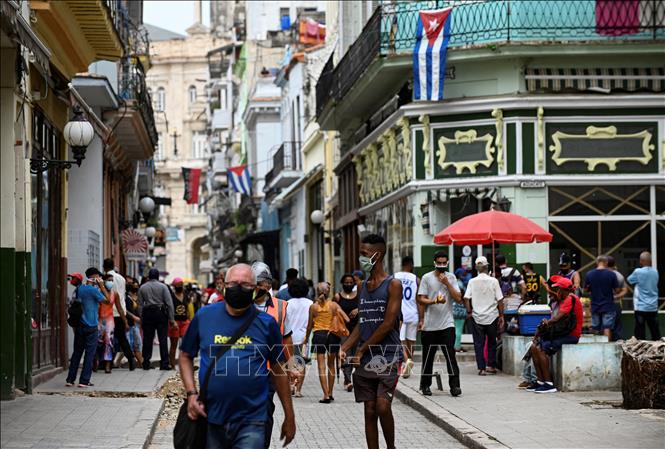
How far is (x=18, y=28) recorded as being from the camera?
12336mm

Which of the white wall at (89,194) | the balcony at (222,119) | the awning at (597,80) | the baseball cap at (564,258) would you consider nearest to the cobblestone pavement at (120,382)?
the white wall at (89,194)

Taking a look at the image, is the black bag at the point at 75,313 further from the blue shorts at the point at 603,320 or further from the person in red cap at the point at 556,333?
the blue shorts at the point at 603,320

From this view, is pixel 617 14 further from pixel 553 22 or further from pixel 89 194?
pixel 89 194

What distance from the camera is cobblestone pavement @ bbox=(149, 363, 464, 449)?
42.9 feet

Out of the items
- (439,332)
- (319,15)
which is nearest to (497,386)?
(439,332)

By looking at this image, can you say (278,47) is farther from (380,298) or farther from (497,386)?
(380,298)

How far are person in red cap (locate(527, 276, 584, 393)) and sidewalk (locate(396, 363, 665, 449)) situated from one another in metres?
0.37

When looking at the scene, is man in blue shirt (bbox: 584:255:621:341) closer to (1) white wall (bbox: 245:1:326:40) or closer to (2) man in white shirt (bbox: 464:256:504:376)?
(2) man in white shirt (bbox: 464:256:504:376)

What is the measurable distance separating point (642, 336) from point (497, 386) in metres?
5.15

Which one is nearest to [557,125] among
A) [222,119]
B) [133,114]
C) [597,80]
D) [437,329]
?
[597,80]

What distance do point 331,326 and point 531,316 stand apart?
10.5 ft

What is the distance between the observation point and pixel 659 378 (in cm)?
1433

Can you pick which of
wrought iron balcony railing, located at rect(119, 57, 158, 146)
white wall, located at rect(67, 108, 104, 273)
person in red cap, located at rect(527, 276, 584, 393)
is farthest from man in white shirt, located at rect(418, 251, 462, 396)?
wrought iron balcony railing, located at rect(119, 57, 158, 146)

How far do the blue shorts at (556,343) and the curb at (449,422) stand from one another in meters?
1.68
